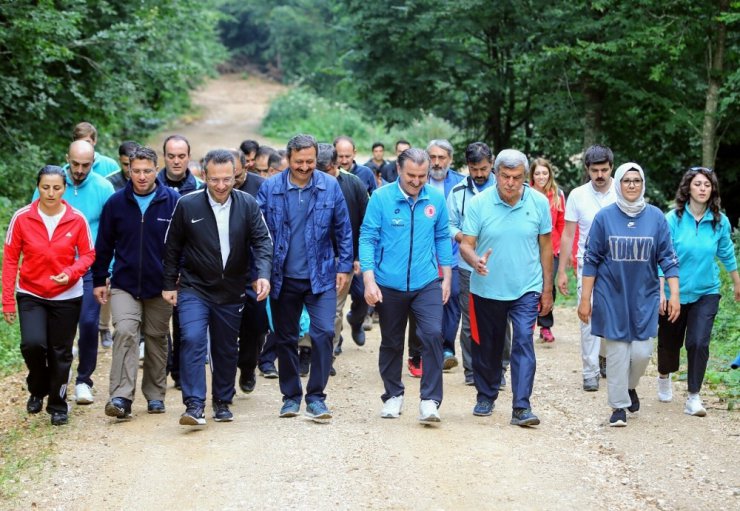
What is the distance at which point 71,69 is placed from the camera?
64.4ft

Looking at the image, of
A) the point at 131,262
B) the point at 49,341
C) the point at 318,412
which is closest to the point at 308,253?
the point at 318,412

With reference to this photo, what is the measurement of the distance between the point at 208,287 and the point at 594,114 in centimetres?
1216

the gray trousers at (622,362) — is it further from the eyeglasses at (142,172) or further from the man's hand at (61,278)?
the man's hand at (61,278)

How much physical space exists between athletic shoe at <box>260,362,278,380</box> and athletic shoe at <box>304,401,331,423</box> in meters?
2.38

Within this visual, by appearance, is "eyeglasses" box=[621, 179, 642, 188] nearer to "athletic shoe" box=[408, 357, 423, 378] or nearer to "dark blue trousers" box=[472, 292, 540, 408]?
"dark blue trousers" box=[472, 292, 540, 408]

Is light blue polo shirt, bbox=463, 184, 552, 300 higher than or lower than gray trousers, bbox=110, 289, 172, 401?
higher

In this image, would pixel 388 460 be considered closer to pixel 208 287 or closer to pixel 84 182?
pixel 208 287

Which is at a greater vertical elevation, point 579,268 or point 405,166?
point 405,166

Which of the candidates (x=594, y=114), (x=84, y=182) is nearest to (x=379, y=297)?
(x=84, y=182)

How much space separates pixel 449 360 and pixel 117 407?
367cm

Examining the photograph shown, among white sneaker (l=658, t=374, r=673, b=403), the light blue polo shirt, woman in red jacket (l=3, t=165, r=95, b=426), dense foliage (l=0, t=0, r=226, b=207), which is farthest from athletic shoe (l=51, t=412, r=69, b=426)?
dense foliage (l=0, t=0, r=226, b=207)

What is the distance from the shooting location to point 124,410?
8.73 m

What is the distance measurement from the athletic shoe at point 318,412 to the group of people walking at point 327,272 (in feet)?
0.05

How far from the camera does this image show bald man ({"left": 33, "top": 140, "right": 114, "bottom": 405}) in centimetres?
942
